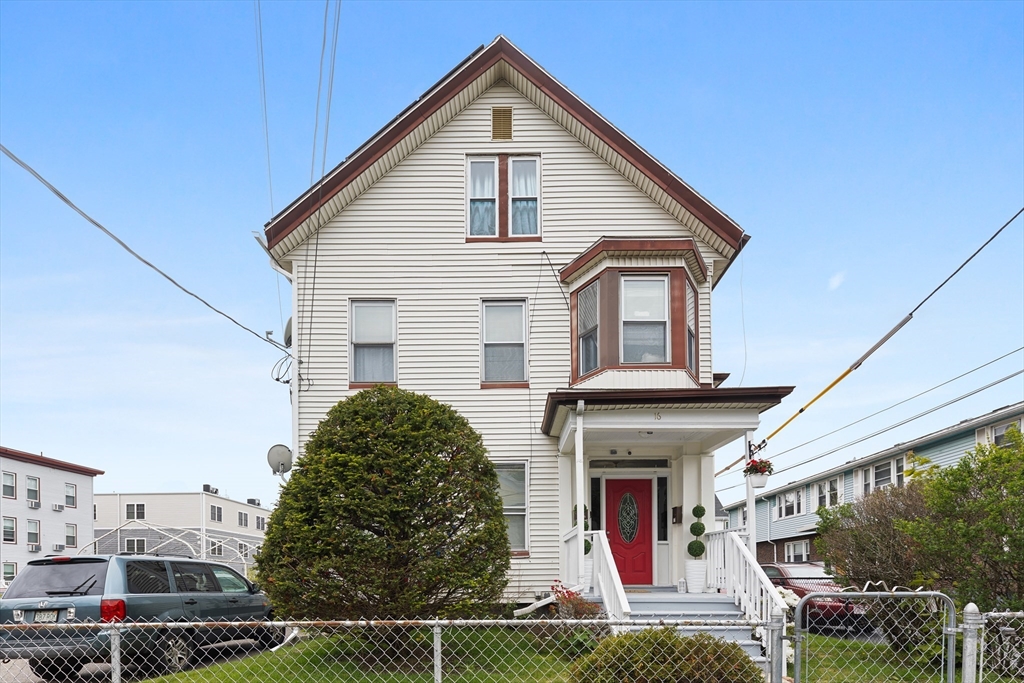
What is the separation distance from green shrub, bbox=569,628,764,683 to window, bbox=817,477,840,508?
34764 millimetres

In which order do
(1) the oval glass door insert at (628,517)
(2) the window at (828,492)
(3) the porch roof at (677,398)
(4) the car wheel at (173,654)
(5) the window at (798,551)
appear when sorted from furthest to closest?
(5) the window at (798,551)
(2) the window at (828,492)
(1) the oval glass door insert at (628,517)
(3) the porch roof at (677,398)
(4) the car wheel at (173,654)

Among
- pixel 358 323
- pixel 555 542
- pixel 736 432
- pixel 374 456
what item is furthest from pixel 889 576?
pixel 358 323

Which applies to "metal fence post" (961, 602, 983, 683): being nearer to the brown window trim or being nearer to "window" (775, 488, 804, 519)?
the brown window trim

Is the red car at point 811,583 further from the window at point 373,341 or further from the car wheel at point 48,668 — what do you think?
the car wheel at point 48,668

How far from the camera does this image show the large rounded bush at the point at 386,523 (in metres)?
11.0

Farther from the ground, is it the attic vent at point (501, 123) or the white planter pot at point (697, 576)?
the attic vent at point (501, 123)

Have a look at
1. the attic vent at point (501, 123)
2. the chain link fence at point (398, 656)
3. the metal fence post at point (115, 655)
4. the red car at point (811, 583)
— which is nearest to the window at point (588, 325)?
the attic vent at point (501, 123)

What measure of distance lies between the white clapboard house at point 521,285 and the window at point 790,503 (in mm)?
31695

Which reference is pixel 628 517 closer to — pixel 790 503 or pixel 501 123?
pixel 501 123

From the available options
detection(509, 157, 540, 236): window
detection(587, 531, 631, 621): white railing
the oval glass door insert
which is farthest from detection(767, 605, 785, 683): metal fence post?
detection(509, 157, 540, 236): window

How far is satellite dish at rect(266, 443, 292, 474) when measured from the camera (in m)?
16.5

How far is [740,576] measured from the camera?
13.9 meters

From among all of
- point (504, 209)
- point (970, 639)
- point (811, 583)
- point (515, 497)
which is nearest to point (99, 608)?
point (515, 497)

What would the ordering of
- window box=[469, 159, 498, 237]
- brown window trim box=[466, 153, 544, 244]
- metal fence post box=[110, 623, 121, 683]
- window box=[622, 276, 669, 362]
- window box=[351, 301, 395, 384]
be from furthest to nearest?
window box=[469, 159, 498, 237] → brown window trim box=[466, 153, 544, 244] → window box=[351, 301, 395, 384] → window box=[622, 276, 669, 362] → metal fence post box=[110, 623, 121, 683]
